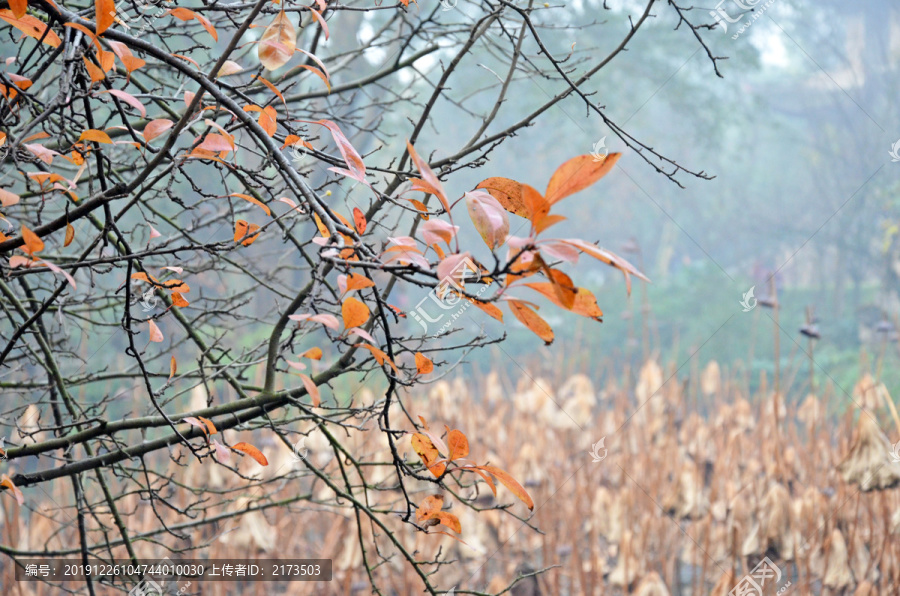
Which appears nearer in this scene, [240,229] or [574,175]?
[574,175]

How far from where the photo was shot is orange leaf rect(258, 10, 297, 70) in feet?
1.33

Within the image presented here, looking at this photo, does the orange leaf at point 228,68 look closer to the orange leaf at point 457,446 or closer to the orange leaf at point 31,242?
the orange leaf at point 31,242

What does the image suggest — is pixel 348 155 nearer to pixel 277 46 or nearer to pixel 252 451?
pixel 277 46

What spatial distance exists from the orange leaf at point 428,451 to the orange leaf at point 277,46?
0.25 metres

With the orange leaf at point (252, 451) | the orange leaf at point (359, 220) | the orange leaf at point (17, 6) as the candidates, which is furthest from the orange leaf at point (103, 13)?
the orange leaf at point (252, 451)

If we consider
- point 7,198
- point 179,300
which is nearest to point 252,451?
point 179,300

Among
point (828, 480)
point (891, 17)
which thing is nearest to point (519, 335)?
point (828, 480)

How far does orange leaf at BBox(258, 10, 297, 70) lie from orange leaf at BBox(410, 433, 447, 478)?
0.82ft

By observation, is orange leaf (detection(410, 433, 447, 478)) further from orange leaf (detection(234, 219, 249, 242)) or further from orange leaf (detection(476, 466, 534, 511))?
orange leaf (detection(234, 219, 249, 242))

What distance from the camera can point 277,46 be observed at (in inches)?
16.0

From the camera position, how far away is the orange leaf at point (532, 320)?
12.9 inches

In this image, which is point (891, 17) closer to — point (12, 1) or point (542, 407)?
point (542, 407)

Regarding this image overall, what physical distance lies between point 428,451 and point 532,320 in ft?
0.48

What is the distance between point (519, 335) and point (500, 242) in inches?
169
